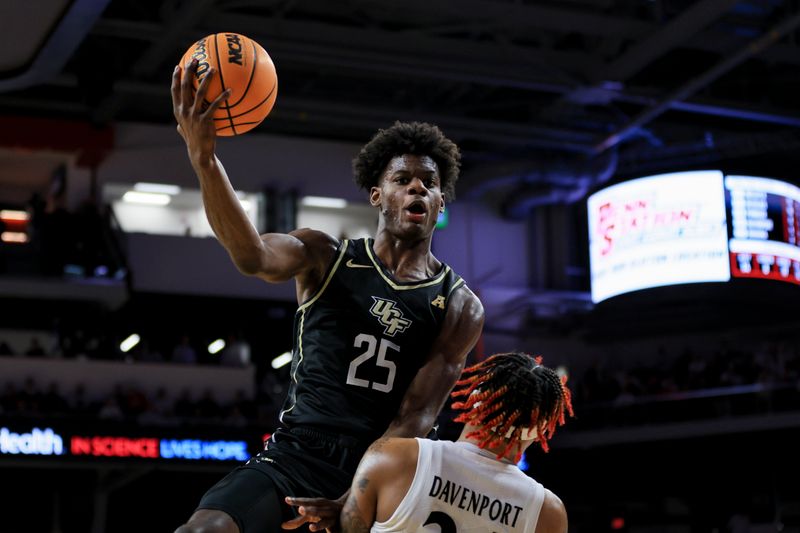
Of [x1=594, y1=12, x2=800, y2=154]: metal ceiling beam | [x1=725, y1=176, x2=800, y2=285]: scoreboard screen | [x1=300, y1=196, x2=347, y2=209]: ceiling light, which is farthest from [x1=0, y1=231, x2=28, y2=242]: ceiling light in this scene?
[x1=725, y1=176, x2=800, y2=285]: scoreboard screen

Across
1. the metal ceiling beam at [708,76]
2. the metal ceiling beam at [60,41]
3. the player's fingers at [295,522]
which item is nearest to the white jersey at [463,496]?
the player's fingers at [295,522]

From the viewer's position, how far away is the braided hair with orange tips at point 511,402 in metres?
4.42

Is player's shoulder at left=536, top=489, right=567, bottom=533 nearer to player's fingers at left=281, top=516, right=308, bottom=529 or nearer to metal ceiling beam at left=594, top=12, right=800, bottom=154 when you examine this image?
player's fingers at left=281, top=516, right=308, bottom=529

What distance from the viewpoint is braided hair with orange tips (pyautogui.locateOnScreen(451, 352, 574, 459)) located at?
442 centimetres

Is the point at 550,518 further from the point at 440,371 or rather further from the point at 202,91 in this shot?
the point at 202,91

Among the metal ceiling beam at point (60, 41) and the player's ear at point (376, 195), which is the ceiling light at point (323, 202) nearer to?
the metal ceiling beam at point (60, 41)

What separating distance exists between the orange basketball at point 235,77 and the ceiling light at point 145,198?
22061 millimetres

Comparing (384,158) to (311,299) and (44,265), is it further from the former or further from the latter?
(44,265)

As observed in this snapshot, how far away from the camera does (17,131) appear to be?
2494cm

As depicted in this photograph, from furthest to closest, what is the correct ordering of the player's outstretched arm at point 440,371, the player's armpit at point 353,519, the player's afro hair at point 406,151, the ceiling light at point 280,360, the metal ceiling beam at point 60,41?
the ceiling light at point 280,360, the metal ceiling beam at point 60,41, the player's afro hair at point 406,151, the player's outstretched arm at point 440,371, the player's armpit at point 353,519

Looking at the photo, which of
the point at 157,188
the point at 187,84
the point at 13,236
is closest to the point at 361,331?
the point at 187,84

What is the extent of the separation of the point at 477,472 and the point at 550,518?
37 centimetres

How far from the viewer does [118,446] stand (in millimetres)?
19578

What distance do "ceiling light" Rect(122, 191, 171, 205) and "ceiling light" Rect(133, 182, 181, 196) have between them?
8.9 inches
